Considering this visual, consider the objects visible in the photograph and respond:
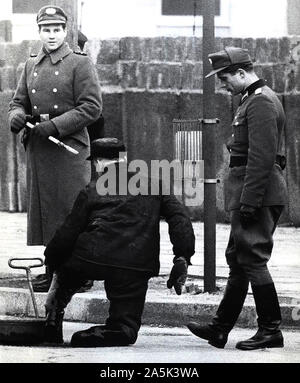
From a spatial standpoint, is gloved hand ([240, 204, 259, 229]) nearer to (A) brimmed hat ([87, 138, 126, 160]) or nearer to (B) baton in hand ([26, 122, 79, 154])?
(A) brimmed hat ([87, 138, 126, 160])

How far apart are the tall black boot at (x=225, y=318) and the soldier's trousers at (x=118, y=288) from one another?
0.40 metres

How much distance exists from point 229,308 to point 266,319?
10.4 inches

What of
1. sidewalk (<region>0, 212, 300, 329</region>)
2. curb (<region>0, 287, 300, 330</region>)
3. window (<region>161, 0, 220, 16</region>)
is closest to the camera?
curb (<region>0, 287, 300, 330</region>)

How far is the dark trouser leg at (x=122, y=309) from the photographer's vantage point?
8.62 metres

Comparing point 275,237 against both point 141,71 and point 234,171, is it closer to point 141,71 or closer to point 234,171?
point 141,71

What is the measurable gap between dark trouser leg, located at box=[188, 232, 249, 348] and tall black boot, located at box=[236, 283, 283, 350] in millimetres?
169

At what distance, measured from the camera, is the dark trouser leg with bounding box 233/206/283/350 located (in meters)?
8.55

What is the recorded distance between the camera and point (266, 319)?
859cm

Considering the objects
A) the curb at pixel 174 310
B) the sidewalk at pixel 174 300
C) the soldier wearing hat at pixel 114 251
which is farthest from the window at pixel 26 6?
the soldier wearing hat at pixel 114 251

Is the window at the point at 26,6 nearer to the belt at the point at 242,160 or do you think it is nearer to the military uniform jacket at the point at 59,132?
the military uniform jacket at the point at 59,132

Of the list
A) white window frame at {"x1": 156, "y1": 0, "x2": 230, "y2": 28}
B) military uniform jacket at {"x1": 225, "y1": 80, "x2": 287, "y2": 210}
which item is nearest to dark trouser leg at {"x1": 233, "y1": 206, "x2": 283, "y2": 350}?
military uniform jacket at {"x1": 225, "y1": 80, "x2": 287, "y2": 210}

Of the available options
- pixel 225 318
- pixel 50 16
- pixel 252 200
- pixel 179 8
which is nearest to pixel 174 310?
pixel 225 318
